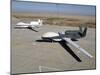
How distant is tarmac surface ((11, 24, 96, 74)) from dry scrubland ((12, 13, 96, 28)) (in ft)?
0.23

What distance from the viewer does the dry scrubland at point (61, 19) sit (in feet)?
8.91

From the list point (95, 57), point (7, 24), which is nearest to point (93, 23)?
point (95, 57)

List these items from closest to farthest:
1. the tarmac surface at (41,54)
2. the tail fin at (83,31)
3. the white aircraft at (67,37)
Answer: the tarmac surface at (41,54) → the white aircraft at (67,37) → the tail fin at (83,31)

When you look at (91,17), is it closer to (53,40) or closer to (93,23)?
(93,23)

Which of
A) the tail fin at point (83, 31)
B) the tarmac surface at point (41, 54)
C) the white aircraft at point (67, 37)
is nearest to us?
the tarmac surface at point (41, 54)

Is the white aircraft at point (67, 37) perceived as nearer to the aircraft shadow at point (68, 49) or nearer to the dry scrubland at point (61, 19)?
the aircraft shadow at point (68, 49)

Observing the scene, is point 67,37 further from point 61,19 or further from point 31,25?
point 31,25

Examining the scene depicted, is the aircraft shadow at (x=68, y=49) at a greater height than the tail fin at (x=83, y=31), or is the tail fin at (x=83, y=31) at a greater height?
the tail fin at (x=83, y=31)

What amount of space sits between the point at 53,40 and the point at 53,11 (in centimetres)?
40

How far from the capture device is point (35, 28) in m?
2.76

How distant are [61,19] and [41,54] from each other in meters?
0.57

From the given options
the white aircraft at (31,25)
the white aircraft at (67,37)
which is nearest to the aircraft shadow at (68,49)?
the white aircraft at (67,37)

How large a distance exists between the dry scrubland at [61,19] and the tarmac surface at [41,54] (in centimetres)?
7

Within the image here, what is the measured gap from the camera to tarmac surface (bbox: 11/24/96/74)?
2.68 m
